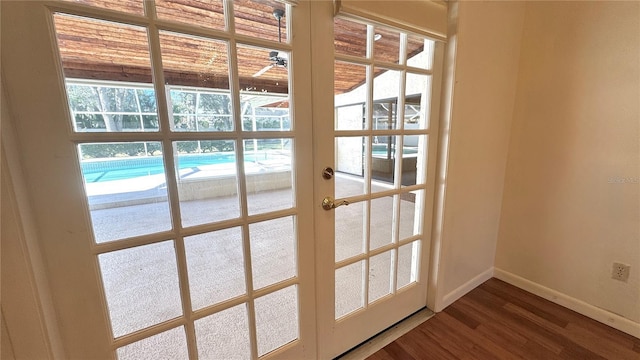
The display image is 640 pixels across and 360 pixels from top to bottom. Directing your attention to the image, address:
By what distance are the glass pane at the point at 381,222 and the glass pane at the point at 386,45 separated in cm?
75

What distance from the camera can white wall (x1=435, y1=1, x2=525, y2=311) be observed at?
1568 mm

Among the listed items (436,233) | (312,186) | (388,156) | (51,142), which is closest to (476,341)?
(436,233)

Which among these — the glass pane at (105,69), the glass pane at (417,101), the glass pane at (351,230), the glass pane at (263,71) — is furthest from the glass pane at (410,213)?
the glass pane at (105,69)

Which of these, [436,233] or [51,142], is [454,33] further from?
[51,142]

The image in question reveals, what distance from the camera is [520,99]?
192 cm

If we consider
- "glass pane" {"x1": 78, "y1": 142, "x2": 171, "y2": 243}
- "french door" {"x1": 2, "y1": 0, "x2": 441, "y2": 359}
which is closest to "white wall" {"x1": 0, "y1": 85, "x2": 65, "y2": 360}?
"french door" {"x1": 2, "y1": 0, "x2": 441, "y2": 359}

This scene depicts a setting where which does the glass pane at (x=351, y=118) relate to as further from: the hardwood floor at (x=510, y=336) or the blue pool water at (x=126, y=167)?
the hardwood floor at (x=510, y=336)

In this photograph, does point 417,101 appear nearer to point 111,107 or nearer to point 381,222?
point 381,222

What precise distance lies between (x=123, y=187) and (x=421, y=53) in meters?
1.61

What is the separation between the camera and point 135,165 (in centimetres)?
87

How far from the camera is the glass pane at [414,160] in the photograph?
1.51 m

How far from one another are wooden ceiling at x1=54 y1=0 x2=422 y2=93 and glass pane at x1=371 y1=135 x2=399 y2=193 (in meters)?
0.39

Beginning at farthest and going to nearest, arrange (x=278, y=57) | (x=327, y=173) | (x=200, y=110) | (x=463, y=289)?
(x=463, y=289)
(x=327, y=173)
(x=278, y=57)
(x=200, y=110)

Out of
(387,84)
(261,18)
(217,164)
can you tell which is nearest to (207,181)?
(217,164)
